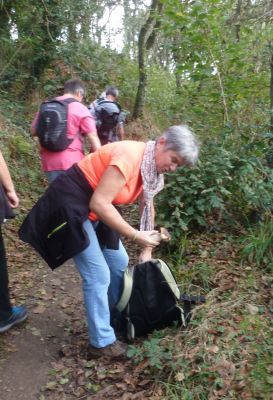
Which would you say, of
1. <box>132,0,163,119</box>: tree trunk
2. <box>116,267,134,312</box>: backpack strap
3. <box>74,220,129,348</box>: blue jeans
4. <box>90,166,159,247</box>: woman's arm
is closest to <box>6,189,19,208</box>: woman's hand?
<box>74,220,129,348</box>: blue jeans

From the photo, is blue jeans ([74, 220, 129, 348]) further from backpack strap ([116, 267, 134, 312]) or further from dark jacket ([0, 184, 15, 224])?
dark jacket ([0, 184, 15, 224])

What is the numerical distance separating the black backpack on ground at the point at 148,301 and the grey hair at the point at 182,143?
3.17 feet

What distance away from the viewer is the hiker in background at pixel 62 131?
4.05 metres

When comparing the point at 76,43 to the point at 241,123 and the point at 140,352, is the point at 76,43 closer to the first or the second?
the point at 241,123

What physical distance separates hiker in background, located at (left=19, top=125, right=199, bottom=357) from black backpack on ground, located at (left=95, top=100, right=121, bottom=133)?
298 cm

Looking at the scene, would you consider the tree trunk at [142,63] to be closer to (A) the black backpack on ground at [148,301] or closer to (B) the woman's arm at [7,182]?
(B) the woman's arm at [7,182]

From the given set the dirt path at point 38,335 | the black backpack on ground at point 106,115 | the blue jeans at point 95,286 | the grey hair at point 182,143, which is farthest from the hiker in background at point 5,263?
the black backpack on ground at point 106,115

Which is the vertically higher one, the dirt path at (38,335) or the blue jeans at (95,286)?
the blue jeans at (95,286)

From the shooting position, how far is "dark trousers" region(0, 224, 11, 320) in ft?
10.5

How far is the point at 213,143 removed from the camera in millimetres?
4898

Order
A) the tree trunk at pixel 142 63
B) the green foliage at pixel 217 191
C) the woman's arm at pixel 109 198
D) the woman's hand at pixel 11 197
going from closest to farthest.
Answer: the woman's arm at pixel 109 198
the woman's hand at pixel 11 197
the green foliage at pixel 217 191
the tree trunk at pixel 142 63

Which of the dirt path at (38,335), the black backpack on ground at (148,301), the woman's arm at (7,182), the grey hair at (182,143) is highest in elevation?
the grey hair at (182,143)

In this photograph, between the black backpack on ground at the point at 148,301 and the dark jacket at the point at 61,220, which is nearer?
the dark jacket at the point at 61,220

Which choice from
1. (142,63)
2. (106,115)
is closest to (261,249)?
(106,115)
